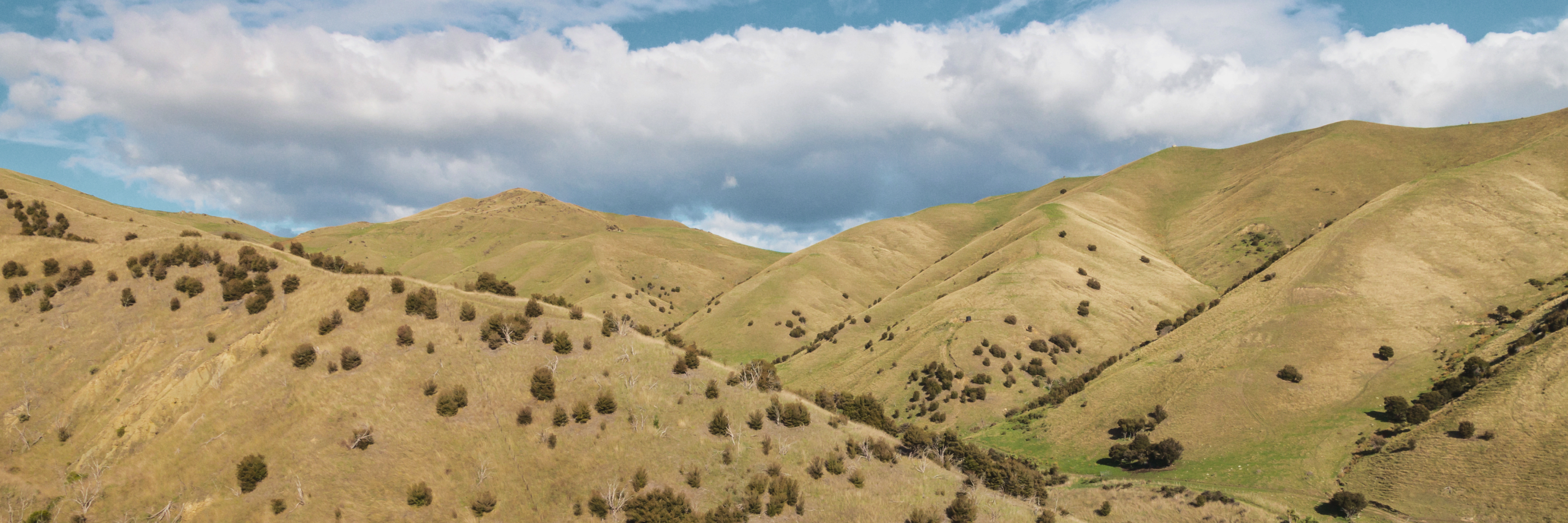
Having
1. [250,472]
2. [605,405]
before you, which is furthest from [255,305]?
[605,405]

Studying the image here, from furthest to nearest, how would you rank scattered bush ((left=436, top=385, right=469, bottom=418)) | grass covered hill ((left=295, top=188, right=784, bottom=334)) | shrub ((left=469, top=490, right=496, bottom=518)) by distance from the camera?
grass covered hill ((left=295, top=188, right=784, bottom=334)) < scattered bush ((left=436, top=385, right=469, bottom=418)) < shrub ((left=469, top=490, right=496, bottom=518))

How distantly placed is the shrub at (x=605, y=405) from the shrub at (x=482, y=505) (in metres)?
6.35

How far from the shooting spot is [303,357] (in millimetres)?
30141

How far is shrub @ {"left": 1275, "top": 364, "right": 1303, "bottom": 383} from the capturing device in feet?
159

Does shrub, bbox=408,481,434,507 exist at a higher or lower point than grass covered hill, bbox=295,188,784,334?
lower

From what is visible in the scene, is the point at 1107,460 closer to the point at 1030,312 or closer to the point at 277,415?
the point at 1030,312

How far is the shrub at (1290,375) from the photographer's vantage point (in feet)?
159

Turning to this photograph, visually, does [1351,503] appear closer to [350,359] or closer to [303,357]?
[350,359]

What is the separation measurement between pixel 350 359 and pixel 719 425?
18558 mm

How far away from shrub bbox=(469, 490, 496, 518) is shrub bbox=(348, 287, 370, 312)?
14420 millimetres

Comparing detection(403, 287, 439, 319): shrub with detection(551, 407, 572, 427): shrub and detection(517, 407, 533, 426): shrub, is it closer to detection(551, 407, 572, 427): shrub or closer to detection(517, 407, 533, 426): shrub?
detection(517, 407, 533, 426): shrub

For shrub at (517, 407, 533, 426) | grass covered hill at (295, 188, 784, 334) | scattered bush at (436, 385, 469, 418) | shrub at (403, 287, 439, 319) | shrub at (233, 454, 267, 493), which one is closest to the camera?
shrub at (233, 454, 267, 493)

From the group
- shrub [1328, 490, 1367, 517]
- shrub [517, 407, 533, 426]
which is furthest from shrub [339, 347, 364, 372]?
shrub [1328, 490, 1367, 517]

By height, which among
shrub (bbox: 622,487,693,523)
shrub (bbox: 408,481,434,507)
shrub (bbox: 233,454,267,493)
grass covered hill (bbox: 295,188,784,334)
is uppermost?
grass covered hill (bbox: 295,188,784,334)
